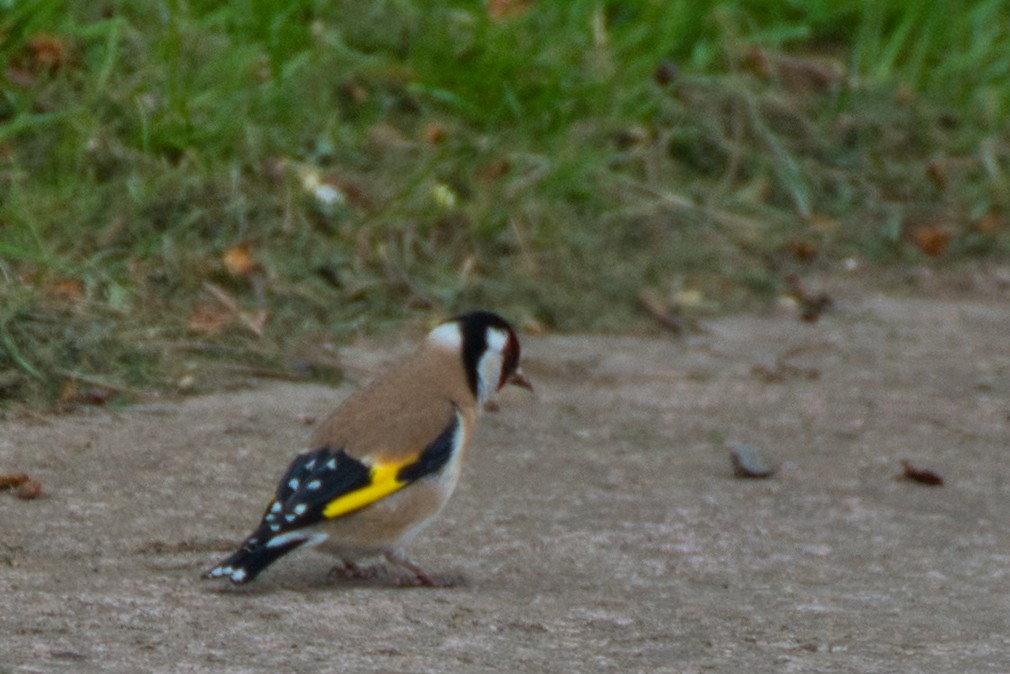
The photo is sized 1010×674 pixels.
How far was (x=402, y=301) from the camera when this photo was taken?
638cm

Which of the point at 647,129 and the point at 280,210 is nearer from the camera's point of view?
the point at 280,210

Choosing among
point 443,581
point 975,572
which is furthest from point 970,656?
point 443,581

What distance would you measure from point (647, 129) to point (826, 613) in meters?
4.09

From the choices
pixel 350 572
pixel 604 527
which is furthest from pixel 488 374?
pixel 350 572

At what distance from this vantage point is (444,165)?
6871mm

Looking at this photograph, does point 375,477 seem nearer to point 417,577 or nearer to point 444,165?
point 417,577

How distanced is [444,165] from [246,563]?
334 cm

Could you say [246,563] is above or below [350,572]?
above

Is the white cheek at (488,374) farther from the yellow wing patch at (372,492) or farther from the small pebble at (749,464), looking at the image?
the small pebble at (749,464)

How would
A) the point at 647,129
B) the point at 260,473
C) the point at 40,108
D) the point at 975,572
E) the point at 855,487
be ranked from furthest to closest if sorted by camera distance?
the point at 647,129, the point at 40,108, the point at 855,487, the point at 260,473, the point at 975,572

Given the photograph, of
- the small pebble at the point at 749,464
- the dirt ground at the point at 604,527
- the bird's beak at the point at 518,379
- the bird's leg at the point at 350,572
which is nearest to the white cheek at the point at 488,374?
the bird's beak at the point at 518,379

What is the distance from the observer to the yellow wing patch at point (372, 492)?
3885 mm

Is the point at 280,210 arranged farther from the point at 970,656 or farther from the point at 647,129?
the point at 970,656

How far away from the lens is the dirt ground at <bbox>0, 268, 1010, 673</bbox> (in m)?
3.54
